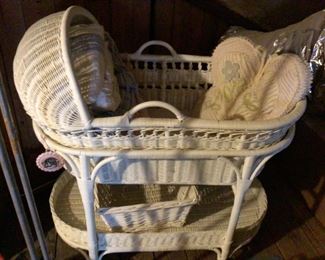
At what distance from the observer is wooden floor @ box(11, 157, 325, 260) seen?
1.27 m

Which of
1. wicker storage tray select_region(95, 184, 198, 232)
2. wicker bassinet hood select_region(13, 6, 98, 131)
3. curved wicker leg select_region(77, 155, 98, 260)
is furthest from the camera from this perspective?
wicker storage tray select_region(95, 184, 198, 232)

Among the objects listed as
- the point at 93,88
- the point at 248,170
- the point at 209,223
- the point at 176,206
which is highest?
the point at 93,88

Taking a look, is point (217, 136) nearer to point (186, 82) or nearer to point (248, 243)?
point (186, 82)

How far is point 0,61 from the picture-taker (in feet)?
3.67

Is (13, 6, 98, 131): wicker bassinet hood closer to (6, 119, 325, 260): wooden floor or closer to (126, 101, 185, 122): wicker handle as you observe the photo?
(126, 101, 185, 122): wicker handle

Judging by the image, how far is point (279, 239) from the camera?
137cm

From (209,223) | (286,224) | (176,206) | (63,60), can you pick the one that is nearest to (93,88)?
(63,60)

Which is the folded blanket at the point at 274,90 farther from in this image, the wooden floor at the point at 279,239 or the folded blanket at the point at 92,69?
the wooden floor at the point at 279,239

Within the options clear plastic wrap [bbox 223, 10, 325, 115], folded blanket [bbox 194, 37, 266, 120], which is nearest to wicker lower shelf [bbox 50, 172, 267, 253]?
folded blanket [bbox 194, 37, 266, 120]

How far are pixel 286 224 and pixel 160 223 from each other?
23.4 inches

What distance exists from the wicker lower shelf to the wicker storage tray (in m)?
0.03

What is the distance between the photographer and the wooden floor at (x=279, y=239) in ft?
4.18

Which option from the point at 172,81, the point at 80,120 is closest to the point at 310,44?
the point at 172,81

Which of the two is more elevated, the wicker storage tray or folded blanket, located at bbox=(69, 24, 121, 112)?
folded blanket, located at bbox=(69, 24, 121, 112)
